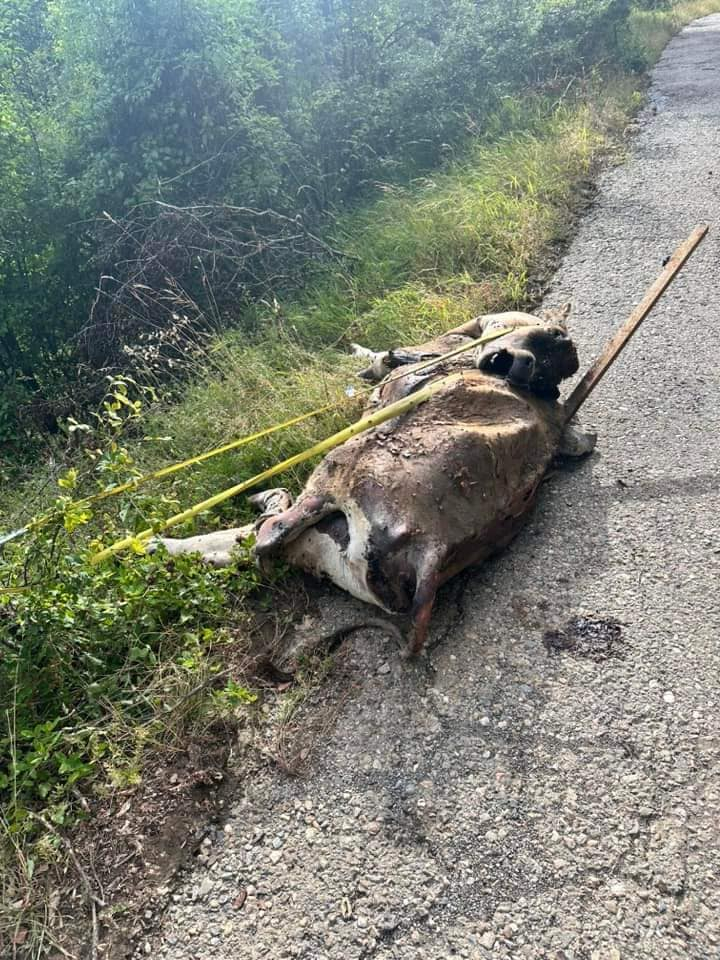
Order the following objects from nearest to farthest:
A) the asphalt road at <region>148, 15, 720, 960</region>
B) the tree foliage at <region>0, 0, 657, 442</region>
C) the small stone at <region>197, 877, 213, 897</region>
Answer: the asphalt road at <region>148, 15, 720, 960</region>, the small stone at <region>197, 877, 213, 897</region>, the tree foliage at <region>0, 0, 657, 442</region>

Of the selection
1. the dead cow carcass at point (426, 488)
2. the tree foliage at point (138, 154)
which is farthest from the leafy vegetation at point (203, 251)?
the dead cow carcass at point (426, 488)

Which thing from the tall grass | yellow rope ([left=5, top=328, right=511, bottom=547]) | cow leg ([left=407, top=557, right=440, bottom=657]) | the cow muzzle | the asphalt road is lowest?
the tall grass

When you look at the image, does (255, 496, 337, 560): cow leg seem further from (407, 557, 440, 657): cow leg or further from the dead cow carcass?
(407, 557, 440, 657): cow leg

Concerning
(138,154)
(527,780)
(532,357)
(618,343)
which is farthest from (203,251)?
(527,780)

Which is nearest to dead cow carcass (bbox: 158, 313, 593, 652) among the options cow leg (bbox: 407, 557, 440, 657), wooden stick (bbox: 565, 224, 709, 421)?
cow leg (bbox: 407, 557, 440, 657)

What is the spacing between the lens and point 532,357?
3.67 meters

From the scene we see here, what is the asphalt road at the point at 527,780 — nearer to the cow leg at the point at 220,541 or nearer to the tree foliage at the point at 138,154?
the cow leg at the point at 220,541

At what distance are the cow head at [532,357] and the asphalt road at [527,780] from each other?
56 cm

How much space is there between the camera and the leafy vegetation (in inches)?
114

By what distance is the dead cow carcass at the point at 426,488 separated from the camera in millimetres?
2936

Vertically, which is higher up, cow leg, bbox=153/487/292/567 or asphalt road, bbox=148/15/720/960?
cow leg, bbox=153/487/292/567

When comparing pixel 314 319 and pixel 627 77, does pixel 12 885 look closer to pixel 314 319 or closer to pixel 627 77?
pixel 314 319

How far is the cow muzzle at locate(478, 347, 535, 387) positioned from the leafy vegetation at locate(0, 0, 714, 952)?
101cm

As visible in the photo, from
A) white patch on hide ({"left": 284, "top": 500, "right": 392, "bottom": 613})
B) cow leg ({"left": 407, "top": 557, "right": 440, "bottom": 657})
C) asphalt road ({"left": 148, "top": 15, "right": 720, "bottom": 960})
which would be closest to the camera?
asphalt road ({"left": 148, "top": 15, "right": 720, "bottom": 960})
